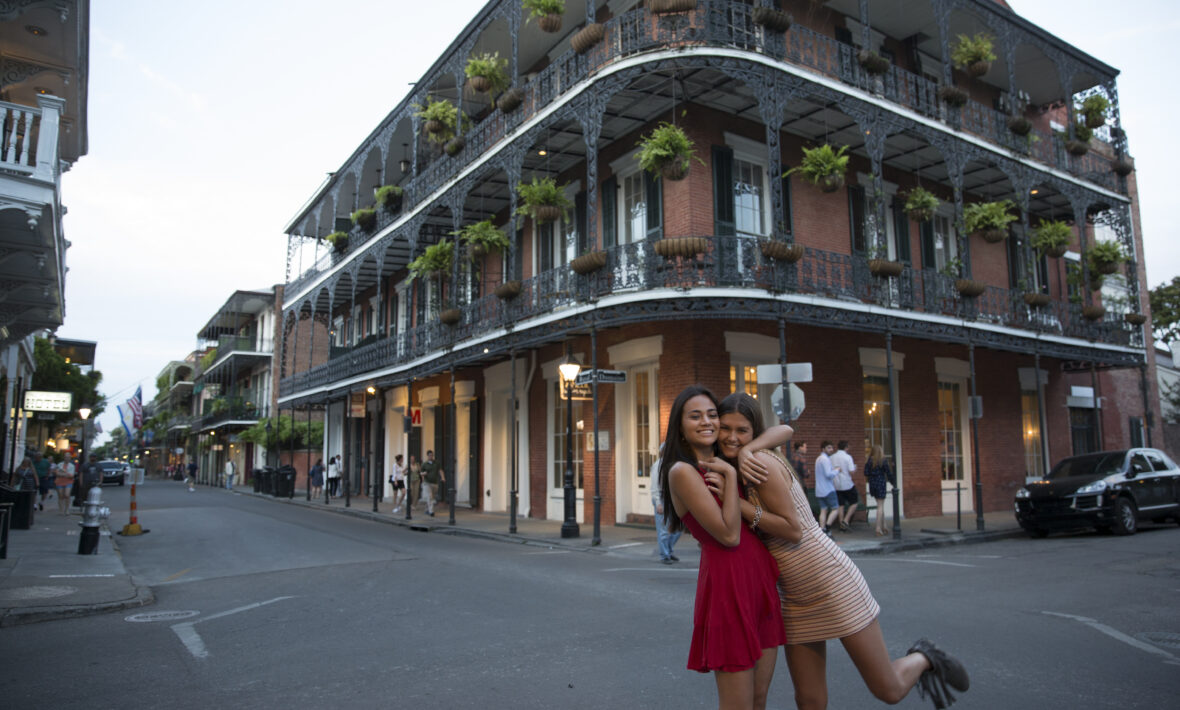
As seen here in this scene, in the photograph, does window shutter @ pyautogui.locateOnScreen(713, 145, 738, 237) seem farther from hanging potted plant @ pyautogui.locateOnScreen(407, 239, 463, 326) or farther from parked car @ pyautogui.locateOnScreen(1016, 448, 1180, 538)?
parked car @ pyautogui.locateOnScreen(1016, 448, 1180, 538)

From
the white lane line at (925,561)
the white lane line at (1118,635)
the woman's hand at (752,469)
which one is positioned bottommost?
the white lane line at (925,561)

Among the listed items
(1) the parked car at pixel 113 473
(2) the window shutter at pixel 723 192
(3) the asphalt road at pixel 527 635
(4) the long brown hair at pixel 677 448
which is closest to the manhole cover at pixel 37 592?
(3) the asphalt road at pixel 527 635

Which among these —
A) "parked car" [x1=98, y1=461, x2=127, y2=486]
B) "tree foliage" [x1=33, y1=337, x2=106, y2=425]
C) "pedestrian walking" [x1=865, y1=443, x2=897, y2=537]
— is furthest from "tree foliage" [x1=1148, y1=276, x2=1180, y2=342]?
"parked car" [x1=98, y1=461, x2=127, y2=486]

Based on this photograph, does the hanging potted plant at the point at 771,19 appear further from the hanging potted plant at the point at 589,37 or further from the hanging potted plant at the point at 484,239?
the hanging potted plant at the point at 484,239

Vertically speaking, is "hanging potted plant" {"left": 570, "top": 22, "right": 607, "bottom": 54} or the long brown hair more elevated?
"hanging potted plant" {"left": 570, "top": 22, "right": 607, "bottom": 54}

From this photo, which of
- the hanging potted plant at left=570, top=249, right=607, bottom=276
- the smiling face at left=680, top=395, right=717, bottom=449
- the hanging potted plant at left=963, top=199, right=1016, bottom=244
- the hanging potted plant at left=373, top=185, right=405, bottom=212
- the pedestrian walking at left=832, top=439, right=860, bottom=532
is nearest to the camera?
the smiling face at left=680, top=395, right=717, bottom=449

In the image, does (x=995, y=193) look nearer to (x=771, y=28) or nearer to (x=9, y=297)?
(x=771, y=28)

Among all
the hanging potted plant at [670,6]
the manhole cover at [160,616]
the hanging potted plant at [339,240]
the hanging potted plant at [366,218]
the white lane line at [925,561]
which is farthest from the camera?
the hanging potted plant at [339,240]

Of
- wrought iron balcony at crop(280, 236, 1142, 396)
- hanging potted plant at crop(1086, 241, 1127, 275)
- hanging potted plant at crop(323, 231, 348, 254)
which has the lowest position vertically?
wrought iron balcony at crop(280, 236, 1142, 396)

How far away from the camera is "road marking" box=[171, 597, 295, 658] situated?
5.99m

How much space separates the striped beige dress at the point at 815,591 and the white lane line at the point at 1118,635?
12.6 ft

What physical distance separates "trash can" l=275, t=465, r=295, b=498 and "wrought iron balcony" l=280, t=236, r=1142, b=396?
13.4 m

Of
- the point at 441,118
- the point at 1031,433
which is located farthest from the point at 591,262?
the point at 1031,433

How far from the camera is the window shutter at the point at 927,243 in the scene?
18000 millimetres
